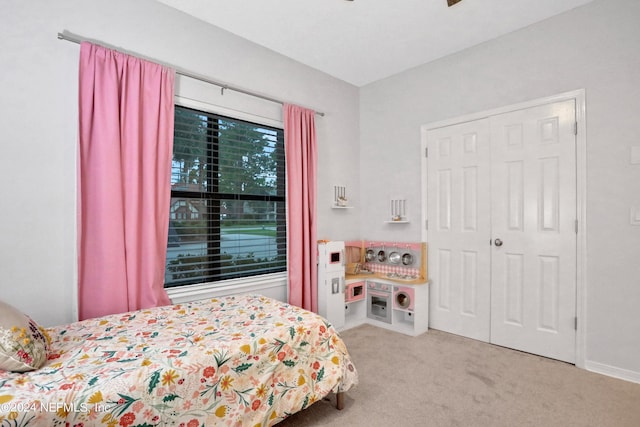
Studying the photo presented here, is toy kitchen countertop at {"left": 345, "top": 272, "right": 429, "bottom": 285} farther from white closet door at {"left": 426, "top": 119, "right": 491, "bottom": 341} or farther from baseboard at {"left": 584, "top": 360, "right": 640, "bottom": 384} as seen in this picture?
baseboard at {"left": 584, "top": 360, "right": 640, "bottom": 384}

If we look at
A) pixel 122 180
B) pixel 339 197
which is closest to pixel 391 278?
pixel 339 197

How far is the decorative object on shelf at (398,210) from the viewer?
3.64 m

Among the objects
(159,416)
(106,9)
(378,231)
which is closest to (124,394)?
(159,416)

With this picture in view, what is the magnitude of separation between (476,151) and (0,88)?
11.8ft

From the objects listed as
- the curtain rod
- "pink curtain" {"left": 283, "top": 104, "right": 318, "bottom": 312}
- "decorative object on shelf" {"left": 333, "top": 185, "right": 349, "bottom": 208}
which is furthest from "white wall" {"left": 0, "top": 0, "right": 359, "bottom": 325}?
"decorative object on shelf" {"left": 333, "top": 185, "right": 349, "bottom": 208}

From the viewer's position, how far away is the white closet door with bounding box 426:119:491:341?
10.1 ft

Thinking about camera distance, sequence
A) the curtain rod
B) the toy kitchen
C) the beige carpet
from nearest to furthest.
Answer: the beige carpet → the curtain rod → the toy kitchen

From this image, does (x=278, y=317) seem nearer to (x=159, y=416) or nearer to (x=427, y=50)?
(x=159, y=416)

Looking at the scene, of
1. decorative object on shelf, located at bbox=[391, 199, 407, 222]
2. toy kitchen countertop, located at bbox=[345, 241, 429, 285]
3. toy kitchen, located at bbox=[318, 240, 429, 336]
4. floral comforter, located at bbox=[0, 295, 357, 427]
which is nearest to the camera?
floral comforter, located at bbox=[0, 295, 357, 427]

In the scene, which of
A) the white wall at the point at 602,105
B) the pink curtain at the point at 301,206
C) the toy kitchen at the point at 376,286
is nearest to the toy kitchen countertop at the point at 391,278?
the toy kitchen at the point at 376,286

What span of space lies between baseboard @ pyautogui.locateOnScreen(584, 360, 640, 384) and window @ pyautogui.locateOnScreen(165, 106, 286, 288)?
2651mm

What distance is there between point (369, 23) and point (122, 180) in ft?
7.53

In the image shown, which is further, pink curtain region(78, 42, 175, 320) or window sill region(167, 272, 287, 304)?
window sill region(167, 272, 287, 304)

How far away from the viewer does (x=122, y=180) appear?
7.20ft
